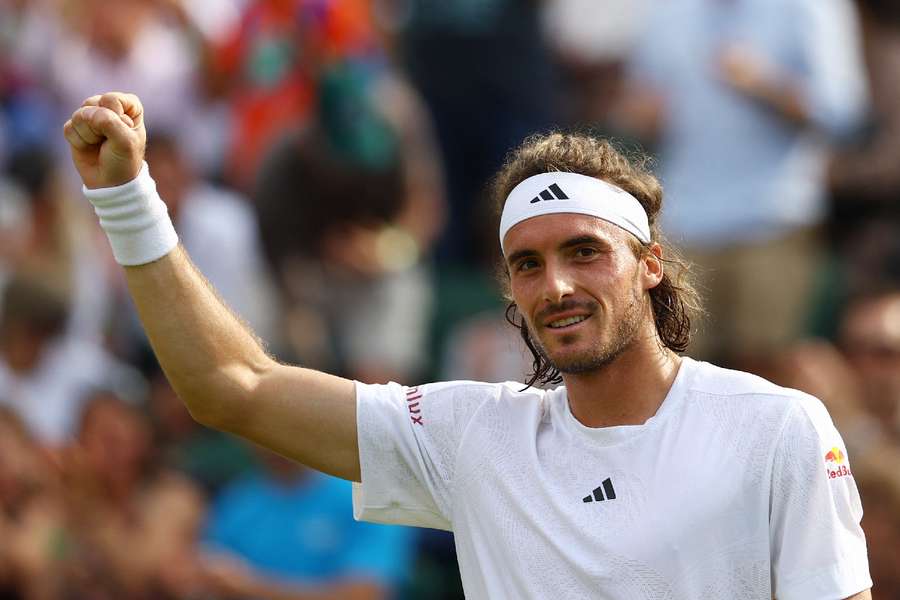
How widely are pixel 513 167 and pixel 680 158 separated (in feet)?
14.0

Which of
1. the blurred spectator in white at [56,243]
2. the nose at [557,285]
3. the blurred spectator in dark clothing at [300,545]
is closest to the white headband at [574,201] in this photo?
the nose at [557,285]

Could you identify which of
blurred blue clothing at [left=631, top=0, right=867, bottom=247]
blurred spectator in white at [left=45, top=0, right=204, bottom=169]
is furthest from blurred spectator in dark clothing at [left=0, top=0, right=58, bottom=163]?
blurred blue clothing at [left=631, top=0, right=867, bottom=247]

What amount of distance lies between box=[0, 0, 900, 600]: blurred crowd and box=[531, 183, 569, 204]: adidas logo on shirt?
326 centimetres

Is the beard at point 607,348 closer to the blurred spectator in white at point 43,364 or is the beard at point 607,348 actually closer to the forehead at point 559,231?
the forehead at point 559,231

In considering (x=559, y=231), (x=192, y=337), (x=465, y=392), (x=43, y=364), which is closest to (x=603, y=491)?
(x=465, y=392)

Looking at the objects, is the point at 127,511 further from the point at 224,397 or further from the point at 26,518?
the point at 224,397

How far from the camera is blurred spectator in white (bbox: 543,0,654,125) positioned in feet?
31.7

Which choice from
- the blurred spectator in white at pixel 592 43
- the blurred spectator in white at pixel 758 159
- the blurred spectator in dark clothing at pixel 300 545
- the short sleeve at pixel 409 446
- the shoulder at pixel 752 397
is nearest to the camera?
the shoulder at pixel 752 397

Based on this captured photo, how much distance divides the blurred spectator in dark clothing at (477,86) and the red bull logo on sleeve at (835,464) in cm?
504

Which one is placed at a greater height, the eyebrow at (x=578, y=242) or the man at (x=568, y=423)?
the eyebrow at (x=578, y=242)

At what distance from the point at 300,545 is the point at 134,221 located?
336 cm

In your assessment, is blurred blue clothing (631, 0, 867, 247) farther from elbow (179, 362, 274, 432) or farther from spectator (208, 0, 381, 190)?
elbow (179, 362, 274, 432)

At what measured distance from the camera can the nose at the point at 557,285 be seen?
3.89m

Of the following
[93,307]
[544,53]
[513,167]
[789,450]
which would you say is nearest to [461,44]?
[544,53]
